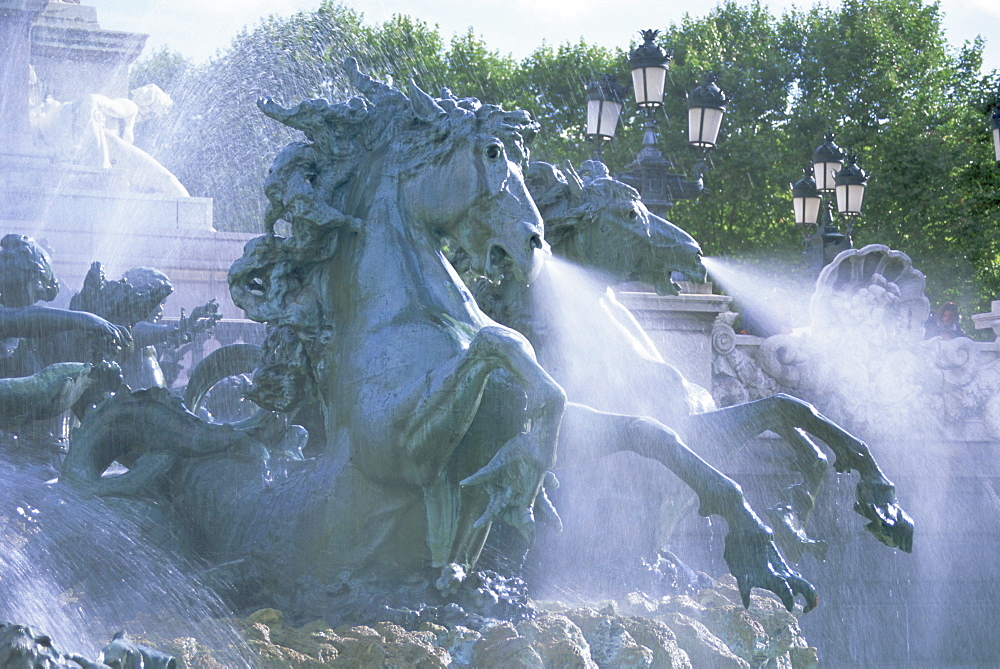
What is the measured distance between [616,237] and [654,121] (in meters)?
7.07

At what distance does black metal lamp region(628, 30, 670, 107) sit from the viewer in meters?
12.4

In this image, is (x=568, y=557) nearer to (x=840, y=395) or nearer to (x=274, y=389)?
(x=274, y=389)

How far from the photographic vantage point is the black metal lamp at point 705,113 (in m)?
13.0

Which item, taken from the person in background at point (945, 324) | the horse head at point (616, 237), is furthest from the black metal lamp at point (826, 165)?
the horse head at point (616, 237)

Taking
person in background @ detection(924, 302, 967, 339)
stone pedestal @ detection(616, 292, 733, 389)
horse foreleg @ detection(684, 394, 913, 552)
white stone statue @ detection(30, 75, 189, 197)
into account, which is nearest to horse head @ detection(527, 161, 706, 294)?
horse foreleg @ detection(684, 394, 913, 552)

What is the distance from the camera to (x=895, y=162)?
3011 centimetres

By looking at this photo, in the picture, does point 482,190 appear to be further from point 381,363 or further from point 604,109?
point 604,109

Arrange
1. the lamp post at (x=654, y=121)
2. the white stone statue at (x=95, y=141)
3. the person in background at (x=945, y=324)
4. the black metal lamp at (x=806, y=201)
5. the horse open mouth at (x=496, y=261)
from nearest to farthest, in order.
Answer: the horse open mouth at (x=496, y=261), the lamp post at (x=654, y=121), the white stone statue at (x=95, y=141), the person in background at (x=945, y=324), the black metal lamp at (x=806, y=201)

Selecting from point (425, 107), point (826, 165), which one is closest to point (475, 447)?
point (425, 107)

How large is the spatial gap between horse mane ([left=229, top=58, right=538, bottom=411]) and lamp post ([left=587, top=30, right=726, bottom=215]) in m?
7.06

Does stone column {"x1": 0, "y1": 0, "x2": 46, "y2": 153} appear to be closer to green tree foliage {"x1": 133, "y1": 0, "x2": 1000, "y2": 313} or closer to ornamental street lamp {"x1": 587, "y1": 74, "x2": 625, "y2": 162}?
ornamental street lamp {"x1": 587, "y1": 74, "x2": 625, "y2": 162}

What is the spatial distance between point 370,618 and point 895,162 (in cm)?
2772

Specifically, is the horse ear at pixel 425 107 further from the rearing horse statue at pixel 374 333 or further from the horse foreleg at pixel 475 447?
the horse foreleg at pixel 475 447

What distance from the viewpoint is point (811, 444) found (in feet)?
15.9
